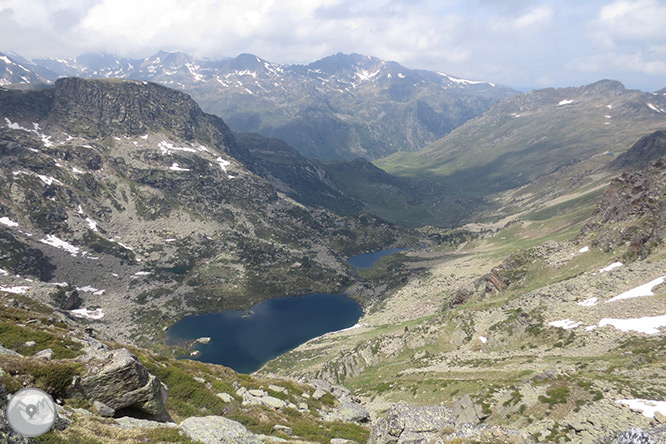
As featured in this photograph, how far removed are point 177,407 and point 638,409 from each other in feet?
115

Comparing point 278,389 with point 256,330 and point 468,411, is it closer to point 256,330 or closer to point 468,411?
point 468,411

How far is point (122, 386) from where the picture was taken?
23.1 m

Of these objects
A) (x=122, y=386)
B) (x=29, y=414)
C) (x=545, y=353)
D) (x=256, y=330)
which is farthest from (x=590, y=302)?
(x=256, y=330)

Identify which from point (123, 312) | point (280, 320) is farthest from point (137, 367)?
point (123, 312)

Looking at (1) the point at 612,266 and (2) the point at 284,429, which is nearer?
(2) the point at 284,429

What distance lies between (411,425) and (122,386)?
19473mm

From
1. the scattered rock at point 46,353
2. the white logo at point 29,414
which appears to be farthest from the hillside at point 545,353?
the scattered rock at point 46,353

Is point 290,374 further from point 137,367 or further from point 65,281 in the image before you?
point 65,281

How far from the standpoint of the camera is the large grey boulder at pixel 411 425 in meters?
22.2

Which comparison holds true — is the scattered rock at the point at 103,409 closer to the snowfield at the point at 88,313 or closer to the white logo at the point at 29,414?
the white logo at the point at 29,414

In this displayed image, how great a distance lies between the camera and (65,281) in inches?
7603

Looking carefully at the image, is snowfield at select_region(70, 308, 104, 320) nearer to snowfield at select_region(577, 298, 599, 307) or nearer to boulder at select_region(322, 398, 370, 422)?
boulder at select_region(322, 398, 370, 422)

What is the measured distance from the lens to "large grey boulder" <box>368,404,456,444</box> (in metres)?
22.2

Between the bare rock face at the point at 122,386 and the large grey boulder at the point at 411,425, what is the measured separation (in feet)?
52.1
